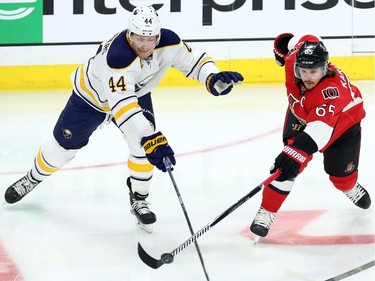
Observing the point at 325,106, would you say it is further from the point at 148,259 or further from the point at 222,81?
the point at 148,259

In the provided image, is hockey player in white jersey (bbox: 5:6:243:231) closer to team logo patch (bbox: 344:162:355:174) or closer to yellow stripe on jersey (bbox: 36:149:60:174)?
yellow stripe on jersey (bbox: 36:149:60:174)

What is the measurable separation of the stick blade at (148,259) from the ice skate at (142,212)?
0.35m

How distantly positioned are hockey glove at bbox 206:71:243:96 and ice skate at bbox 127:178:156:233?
602 mm

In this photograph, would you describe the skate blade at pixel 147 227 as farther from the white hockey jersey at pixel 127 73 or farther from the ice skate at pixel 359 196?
the ice skate at pixel 359 196

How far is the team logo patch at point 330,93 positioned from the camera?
2.97 m

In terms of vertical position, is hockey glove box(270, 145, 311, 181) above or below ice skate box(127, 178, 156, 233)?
above

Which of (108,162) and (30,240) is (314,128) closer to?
(30,240)

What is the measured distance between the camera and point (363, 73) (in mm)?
6422

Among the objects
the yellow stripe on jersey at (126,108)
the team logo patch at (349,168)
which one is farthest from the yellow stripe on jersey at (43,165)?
the team logo patch at (349,168)

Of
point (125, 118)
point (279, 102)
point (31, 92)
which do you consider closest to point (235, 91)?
point (279, 102)

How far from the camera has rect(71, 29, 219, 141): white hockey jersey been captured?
3061 millimetres

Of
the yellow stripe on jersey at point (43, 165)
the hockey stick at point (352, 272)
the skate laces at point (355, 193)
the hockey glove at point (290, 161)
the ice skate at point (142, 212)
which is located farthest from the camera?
the yellow stripe on jersey at point (43, 165)

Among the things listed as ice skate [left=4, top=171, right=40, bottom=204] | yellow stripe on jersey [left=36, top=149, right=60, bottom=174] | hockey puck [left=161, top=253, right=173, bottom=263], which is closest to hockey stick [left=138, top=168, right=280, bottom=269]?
hockey puck [left=161, top=253, right=173, bottom=263]

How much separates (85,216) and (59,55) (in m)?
2.95
